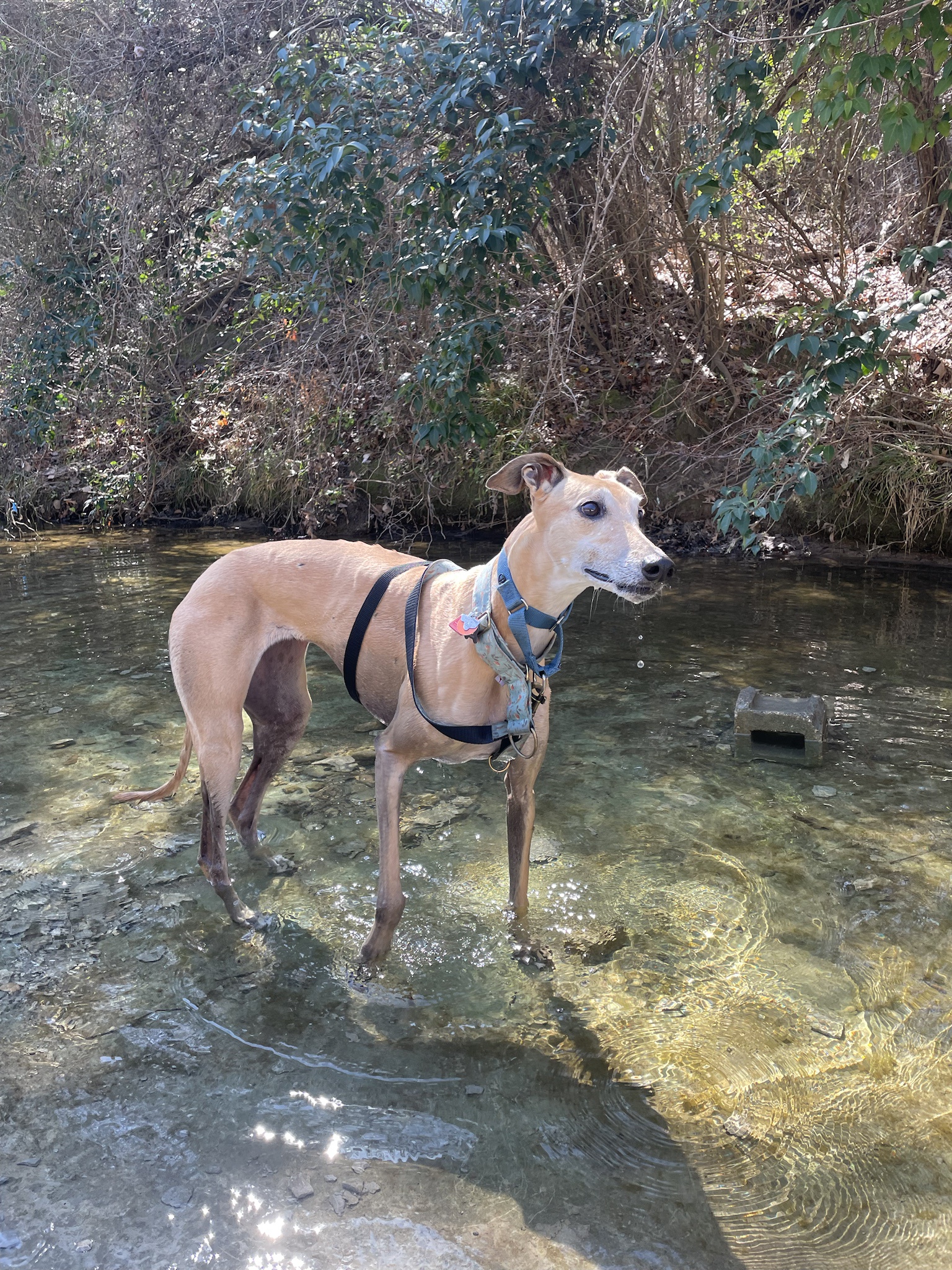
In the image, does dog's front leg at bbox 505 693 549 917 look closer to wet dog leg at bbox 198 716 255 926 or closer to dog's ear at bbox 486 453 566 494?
dog's ear at bbox 486 453 566 494

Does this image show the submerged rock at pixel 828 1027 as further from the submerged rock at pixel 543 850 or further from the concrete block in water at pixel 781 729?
the concrete block in water at pixel 781 729

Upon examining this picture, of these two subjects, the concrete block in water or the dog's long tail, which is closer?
the dog's long tail

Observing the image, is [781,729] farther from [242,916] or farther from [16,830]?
[16,830]

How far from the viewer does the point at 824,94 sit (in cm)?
448

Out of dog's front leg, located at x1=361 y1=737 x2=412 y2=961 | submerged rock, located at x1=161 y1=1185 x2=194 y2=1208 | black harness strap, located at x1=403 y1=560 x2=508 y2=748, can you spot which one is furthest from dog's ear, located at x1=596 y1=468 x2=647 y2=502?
submerged rock, located at x1=161 y1=1185 x2=194 y2=1208

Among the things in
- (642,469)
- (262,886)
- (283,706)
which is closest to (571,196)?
(642,469)

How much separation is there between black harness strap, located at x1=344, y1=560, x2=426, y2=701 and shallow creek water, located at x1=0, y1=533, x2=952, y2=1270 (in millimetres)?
850

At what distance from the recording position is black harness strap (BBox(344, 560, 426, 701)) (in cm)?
327

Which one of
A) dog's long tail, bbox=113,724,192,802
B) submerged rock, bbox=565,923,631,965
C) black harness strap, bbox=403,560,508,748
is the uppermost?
black harness strap, bbox=403,560,508,748

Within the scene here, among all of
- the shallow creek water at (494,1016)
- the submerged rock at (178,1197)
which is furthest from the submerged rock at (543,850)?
the submerged rock at (178,1197)

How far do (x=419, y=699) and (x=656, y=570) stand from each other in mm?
891

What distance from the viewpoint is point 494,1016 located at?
2789mm

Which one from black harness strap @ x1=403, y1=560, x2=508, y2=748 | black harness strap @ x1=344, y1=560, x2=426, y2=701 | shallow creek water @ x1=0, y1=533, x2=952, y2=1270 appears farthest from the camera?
black harness strap @ x1=344, y1=560, x2=426, y2=701

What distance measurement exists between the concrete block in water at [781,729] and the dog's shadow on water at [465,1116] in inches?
81.9
